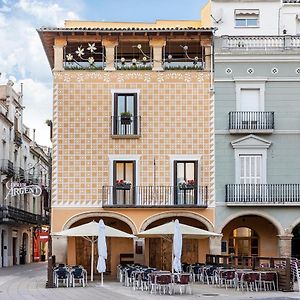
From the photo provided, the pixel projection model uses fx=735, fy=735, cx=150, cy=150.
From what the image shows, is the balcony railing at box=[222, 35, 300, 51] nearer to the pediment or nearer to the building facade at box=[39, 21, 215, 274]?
the building facade at box=[39, 21, 215, 274]

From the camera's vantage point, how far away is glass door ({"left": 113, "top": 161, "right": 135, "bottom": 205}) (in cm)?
3325

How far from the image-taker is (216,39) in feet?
112

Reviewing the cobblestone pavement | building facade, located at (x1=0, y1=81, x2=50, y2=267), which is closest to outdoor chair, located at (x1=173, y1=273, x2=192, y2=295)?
the cobblestone pavement

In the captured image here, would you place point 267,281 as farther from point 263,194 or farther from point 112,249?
point 112,249

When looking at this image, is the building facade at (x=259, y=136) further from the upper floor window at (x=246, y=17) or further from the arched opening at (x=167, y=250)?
the upper floor window at (x=246, y=17)

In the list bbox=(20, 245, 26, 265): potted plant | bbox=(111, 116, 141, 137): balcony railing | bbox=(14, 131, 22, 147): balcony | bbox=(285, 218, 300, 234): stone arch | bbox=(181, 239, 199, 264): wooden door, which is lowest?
bbox=(20, 245, 26, 265): potted plant

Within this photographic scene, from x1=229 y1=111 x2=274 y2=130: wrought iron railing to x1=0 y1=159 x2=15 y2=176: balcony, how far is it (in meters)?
21.1

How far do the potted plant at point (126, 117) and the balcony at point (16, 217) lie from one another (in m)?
17.6

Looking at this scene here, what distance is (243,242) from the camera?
35.4m

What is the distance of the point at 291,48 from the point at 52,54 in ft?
38.0

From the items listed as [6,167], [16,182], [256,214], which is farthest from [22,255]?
[256,214]

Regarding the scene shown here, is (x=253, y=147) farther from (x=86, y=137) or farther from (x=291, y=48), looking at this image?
(x=86, y=137)

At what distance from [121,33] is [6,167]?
19.3 meters

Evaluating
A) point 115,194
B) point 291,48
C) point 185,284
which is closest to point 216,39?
point 291,48
